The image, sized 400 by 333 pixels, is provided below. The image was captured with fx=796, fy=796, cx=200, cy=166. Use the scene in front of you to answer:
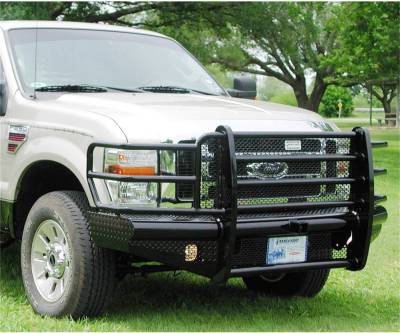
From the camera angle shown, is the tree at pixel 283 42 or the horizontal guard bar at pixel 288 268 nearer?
the horizontal guard bar at pixel 288 268

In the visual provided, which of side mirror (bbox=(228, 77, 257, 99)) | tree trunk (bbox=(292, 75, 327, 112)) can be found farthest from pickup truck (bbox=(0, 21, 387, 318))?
tree trunk (bbox=(292, 75, 327, 112))

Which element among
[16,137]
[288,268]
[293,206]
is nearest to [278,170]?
[293,206]

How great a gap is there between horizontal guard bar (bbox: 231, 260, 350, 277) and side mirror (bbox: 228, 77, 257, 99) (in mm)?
2114

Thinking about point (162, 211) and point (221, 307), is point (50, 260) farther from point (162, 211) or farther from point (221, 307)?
point (221, 307)

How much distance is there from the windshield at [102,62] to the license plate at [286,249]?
174cm

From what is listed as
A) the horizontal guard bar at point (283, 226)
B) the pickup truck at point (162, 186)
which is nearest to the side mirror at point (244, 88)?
the pickup truck at point (162, 186)

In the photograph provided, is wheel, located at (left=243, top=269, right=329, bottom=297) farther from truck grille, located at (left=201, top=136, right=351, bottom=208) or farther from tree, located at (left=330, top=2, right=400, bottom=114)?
tree, located at (left=330, top=2, right=400, bottom=114)

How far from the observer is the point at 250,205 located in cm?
451

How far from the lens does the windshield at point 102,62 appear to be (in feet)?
18.6

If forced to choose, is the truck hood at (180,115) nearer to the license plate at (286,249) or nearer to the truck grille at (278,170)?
the truck grille at (278,170)

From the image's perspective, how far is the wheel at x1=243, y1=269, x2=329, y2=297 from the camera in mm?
5738

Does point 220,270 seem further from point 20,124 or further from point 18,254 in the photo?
point 18,254

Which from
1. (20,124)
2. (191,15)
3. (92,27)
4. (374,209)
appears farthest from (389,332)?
(191,15)

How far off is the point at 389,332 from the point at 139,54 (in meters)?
2.85
